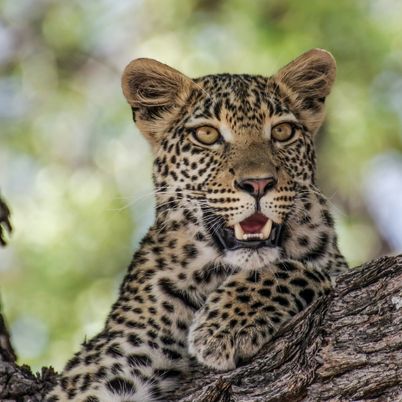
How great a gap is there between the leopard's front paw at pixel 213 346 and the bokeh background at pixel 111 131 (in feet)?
16.6

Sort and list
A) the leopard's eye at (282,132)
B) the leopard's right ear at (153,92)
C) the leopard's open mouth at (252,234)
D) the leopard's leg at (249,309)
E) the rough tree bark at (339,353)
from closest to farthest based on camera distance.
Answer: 1. the rough tree bark at (339,353)
2. the leopard's leg at (249,309)
3. the leopard's open mouth at (252,234)
4. the leopard's eye at (282,132)
5. the leopard's right ear at (153,92)

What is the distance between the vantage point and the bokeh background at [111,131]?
11711 millimetres

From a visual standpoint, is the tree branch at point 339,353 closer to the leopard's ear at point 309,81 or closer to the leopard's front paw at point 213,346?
the leopard's front paw at point 213,346

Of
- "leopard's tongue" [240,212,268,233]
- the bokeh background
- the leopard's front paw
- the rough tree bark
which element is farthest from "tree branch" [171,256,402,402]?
the bokeh background

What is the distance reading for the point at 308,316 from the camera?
5219 mm

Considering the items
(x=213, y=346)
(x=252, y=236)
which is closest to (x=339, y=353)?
(x=213, y=346)

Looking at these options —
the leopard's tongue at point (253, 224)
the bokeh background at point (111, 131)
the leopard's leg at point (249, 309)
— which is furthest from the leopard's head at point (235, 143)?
the bokeh background at point (111, 131)

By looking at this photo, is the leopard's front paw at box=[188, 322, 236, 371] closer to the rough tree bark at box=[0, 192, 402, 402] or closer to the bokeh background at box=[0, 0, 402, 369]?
the rough tree bark at box=[0, 192, 402, 402]

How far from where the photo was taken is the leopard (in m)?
5.78

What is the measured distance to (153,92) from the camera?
283 inches

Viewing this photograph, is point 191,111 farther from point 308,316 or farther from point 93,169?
point 93,169

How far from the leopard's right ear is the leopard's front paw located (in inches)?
67.5

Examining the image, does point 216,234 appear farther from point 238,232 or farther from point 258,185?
point 258,185

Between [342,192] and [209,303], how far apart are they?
681 centimetres
